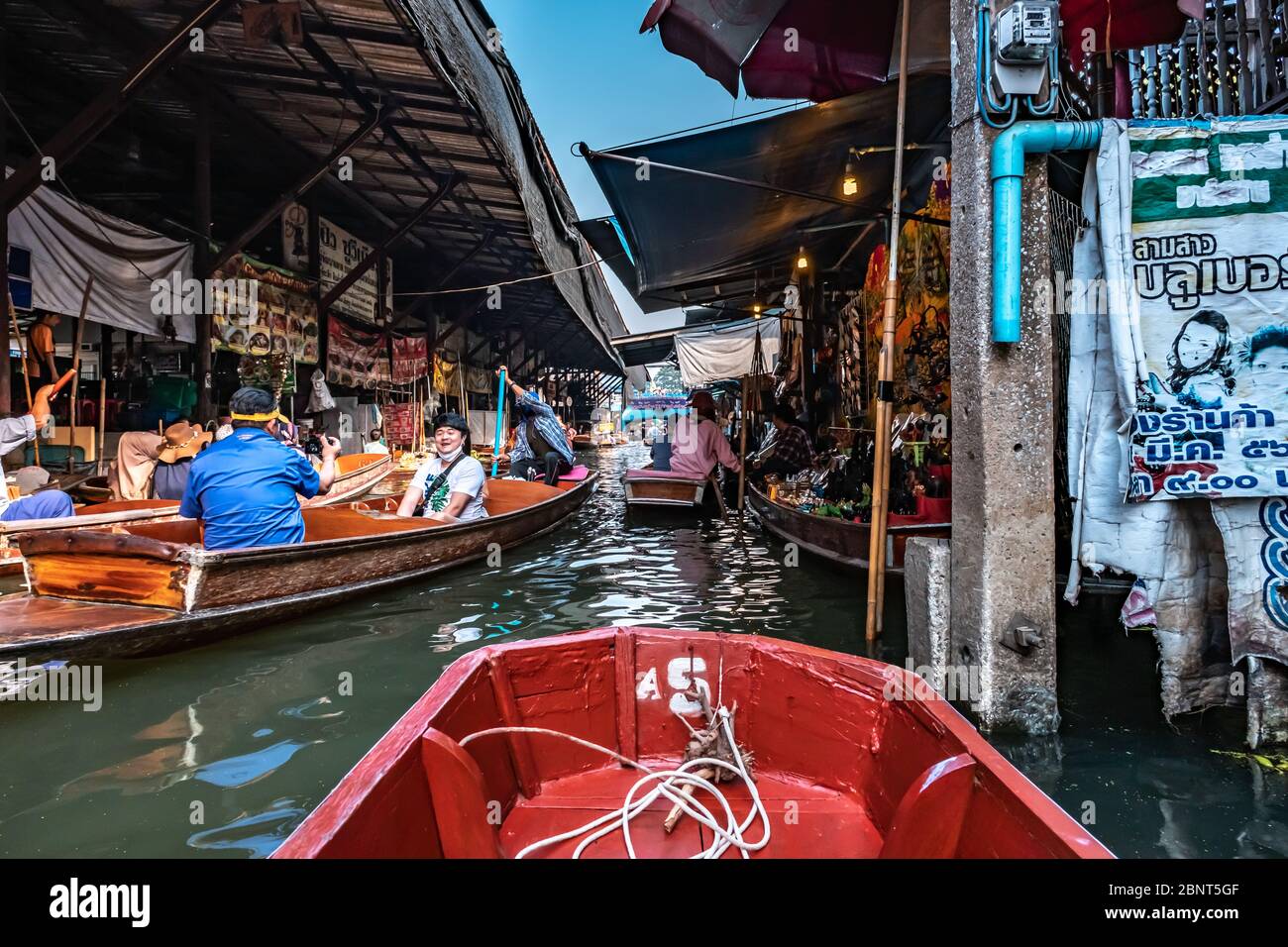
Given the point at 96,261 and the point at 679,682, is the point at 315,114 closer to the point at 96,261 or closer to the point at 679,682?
the point at 96,261

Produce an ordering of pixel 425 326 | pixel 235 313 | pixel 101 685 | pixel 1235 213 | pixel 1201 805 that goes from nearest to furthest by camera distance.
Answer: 1. pixel 1201 805
2. pixel 1235 213
3. pixel 101 685
4. pixel 235 313
5. pixel 425 326

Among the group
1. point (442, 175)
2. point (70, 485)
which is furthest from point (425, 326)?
point (70, 485)

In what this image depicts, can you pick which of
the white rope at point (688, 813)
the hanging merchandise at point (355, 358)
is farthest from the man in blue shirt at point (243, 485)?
the hanging merchandise at point (355, 358)

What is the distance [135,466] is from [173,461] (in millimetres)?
420

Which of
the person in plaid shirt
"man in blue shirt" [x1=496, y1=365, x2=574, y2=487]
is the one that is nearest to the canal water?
the person in plaid shirt

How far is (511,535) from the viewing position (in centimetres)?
792

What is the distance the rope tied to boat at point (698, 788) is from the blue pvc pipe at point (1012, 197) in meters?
2.35

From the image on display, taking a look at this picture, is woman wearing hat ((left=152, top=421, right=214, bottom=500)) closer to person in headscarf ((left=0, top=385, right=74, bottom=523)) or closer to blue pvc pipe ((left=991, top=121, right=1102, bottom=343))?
person in headscarf ((left=0, top=385, right=74, bottom=523))

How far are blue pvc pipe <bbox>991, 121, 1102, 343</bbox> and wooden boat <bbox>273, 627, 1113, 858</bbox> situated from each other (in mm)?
1946

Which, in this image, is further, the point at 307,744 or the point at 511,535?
the point at 511,535

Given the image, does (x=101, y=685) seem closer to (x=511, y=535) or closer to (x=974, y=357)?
(x=511, y=535)

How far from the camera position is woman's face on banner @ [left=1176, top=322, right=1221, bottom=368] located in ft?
10.0

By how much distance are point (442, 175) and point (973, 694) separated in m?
9.65

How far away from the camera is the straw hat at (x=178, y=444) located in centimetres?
741
